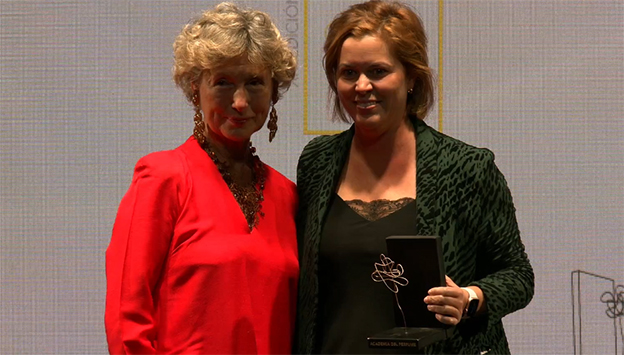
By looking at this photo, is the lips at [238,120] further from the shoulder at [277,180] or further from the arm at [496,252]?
the arm at [496,252]

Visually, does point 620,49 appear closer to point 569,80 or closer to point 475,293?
point 569,80

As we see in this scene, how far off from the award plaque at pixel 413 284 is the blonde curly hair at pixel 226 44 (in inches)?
21.1

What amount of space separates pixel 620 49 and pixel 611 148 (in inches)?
13.2

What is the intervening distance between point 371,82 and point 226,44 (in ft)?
1.20

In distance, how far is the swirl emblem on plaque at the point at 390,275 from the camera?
185 cm

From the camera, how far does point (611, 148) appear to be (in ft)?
9.12

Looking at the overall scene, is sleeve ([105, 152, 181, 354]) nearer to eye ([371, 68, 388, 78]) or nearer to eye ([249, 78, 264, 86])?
eye ([249, 78, 264, 86])

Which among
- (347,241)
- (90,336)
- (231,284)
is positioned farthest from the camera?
(90,336)

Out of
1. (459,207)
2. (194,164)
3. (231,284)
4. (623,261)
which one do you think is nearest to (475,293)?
(459,207)

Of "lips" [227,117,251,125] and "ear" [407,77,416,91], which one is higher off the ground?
"ear" [407,77,416,91]

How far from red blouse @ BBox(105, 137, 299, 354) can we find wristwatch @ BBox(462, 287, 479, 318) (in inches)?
17.2

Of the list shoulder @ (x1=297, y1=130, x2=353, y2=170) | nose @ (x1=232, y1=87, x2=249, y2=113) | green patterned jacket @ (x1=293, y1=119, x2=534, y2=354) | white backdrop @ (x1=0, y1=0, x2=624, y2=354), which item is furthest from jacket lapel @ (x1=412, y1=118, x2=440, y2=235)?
Answer: white backdrop @ (x1=0, y1=0, x2=624, y2=354)

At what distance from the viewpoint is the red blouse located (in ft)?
6.06

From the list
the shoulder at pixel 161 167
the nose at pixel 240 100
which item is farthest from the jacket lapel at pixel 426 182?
the shoulder at pixel 161 167
